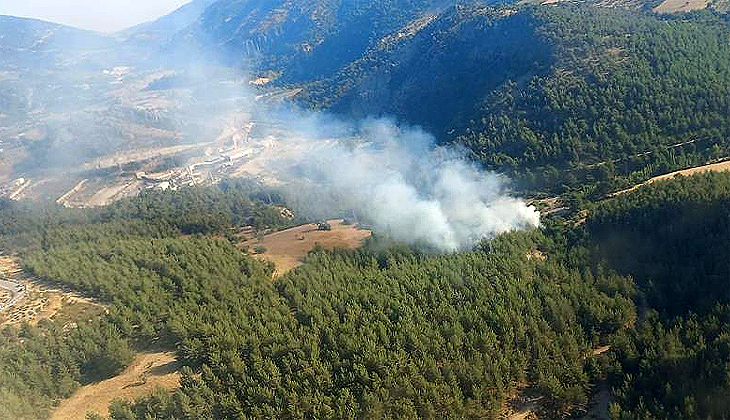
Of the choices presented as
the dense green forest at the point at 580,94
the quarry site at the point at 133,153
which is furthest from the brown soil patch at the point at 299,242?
the quarry site at the point at 133,153

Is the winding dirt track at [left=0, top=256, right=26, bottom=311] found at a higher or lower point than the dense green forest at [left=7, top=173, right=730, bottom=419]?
higher

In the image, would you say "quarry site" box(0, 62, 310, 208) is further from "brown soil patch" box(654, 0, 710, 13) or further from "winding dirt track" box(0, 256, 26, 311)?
"brown soil patch" box(654, 0, 710, 13)

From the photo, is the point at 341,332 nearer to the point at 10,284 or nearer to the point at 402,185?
the point at 10,284

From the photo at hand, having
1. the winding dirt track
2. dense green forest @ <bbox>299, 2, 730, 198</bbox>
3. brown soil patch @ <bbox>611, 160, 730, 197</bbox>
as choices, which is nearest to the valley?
the winding dirt track

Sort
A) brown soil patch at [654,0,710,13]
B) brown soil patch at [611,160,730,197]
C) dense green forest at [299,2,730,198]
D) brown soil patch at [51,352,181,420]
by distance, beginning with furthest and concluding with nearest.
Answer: brown soil patch at [654,0,710,13]
dense green forest at [299,2,730,198]
brown soil patch at [611,160,730,197]
brown soil patch at [51,352,181,420]

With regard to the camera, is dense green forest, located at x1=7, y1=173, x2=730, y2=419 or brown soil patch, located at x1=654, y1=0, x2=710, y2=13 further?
brown soil patch, located at x1=654, y1=0, x2=710, y2=13

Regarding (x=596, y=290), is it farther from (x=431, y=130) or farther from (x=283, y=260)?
(x=431, y=130)

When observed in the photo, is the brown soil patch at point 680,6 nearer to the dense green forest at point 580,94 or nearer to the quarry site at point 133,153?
the dense green forest at point 580,94
